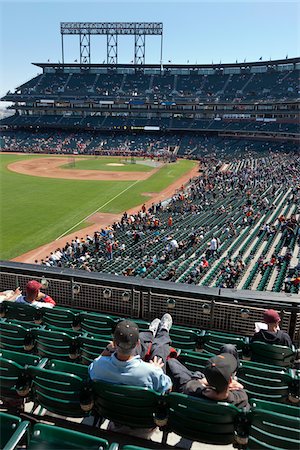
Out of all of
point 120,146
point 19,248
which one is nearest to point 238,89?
point 120,146

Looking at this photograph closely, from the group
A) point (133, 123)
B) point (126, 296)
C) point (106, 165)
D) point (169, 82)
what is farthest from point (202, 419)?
point (169, 82)

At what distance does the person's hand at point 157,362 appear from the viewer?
13.6 ft

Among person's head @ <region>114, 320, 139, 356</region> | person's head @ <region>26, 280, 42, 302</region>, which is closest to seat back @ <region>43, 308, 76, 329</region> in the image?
person's head @ <region>26, 280, 42, 302</region>

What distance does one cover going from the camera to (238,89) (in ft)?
276

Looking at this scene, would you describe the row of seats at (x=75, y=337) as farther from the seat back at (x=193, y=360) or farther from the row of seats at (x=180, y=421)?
the row of seats at (x=180, y=421)

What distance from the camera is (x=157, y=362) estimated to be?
13.7 feet

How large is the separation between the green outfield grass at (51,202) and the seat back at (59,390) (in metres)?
20.3

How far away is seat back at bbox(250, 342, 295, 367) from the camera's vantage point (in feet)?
17.0

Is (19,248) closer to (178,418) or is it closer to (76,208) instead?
(76,208)

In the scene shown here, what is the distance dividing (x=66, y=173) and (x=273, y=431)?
174 ft

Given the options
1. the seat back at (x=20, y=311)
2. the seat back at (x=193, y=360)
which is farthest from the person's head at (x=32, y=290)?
the seat back at (x=193, y=360)

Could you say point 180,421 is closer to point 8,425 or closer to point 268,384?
point 268,384

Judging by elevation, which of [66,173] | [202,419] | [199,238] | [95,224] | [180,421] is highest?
[202,419]

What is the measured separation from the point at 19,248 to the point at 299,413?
23.2 metres
